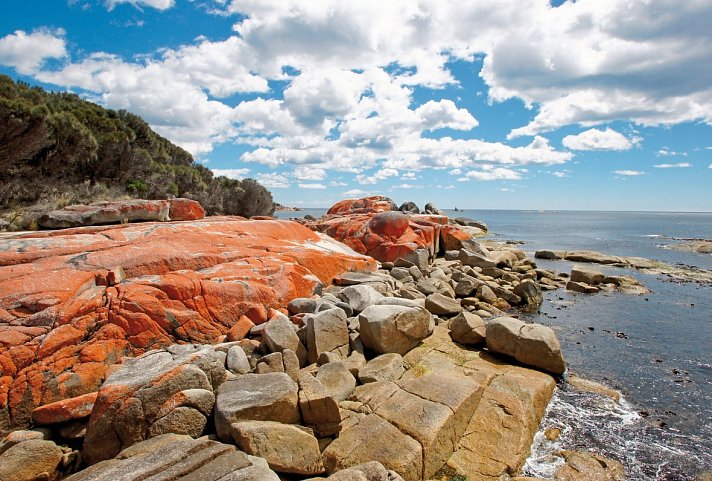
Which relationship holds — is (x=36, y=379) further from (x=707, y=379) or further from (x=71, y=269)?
(x=707, y=379)

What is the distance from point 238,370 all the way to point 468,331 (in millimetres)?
6290

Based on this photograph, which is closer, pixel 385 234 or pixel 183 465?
pixel 183 465

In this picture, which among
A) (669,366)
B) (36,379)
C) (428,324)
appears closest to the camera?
(36,379)

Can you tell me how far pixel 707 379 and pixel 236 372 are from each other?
1243cm

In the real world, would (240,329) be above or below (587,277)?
above

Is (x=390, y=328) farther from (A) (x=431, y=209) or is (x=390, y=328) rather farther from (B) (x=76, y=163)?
(A) (x=431, y=209)

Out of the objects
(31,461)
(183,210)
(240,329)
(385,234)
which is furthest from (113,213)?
(385,234)

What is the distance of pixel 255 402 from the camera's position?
223 inches

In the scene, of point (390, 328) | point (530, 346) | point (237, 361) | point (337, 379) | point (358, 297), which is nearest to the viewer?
point (237, 361)

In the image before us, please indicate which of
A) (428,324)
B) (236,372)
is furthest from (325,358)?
(428,324)

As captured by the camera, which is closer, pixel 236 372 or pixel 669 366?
pixel 236 372

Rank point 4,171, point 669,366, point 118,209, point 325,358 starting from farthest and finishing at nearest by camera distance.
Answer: point 4,171, point 118,209, point 669,366, point 325,358

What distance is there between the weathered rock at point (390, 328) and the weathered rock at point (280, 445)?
3.71m

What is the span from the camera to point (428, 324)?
10.5 meters
